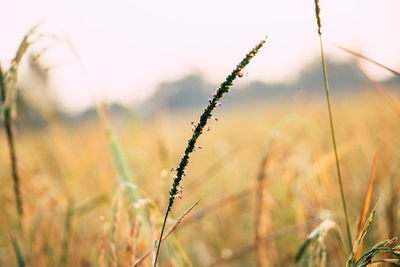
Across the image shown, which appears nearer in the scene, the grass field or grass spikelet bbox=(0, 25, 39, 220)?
→ grass spikelet bbox=(0, 25, 39, 220)

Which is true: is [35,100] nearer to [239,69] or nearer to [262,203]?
[262,203]

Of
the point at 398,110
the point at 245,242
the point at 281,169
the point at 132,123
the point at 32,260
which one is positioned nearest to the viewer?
the point at 398,110

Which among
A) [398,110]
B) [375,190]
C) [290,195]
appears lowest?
[375,190]

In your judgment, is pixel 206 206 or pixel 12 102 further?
pixel 206 206

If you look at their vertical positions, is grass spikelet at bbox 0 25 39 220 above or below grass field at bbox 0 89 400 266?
above

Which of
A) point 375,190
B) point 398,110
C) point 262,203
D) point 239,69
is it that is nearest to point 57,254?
point 262,203

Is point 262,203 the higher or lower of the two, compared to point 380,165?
higher

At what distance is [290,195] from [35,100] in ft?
6.58

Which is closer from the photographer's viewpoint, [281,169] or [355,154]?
[281,169]

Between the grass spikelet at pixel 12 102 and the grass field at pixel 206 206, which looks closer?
the grass spikelet at pixel 12 102

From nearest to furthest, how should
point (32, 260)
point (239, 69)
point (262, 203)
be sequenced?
point (239, 69) → point (262, 203) → point (32, 260)

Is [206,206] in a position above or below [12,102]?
below

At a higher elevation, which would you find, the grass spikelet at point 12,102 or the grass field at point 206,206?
the grass spikelet at point 12,102

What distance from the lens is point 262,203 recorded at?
1145 millimetres
